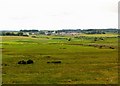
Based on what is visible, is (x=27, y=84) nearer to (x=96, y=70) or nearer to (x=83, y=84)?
(x=83, y=84)

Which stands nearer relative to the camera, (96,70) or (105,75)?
(105,75)

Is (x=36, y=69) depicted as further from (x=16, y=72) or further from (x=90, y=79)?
(x=90, y=79)

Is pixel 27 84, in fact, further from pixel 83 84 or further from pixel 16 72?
pixel 16 72

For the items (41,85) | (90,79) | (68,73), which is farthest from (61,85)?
(68,73)

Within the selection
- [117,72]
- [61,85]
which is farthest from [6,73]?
[117,72]

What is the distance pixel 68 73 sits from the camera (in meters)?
39.0

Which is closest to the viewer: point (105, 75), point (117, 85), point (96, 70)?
point (117, 85)

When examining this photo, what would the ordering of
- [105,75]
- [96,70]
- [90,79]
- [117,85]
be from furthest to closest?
[96,70], [105,75], [90,79], [117,85]

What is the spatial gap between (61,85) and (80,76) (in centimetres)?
586

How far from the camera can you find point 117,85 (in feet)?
101

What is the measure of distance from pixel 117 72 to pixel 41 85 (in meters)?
12.3

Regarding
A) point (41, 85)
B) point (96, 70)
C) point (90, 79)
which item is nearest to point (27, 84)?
point (41, 85)

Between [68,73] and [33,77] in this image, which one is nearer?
[33,77]

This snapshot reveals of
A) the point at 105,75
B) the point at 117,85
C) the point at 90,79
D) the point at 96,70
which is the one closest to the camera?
the point at 117,85
